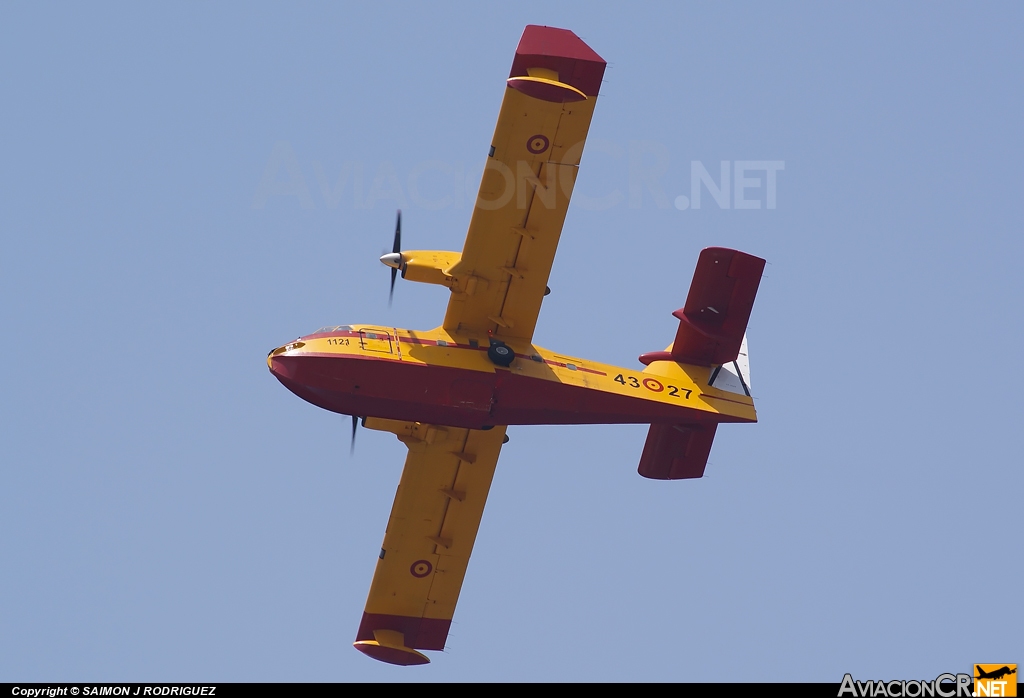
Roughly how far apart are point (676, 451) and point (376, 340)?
7.87m

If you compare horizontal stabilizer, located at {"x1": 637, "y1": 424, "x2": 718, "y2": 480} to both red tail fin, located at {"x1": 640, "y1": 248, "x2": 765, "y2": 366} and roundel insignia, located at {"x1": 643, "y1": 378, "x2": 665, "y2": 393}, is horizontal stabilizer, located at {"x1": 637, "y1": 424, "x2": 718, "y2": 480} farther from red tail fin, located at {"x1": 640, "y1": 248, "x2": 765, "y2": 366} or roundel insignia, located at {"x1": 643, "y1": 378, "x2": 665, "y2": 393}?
red tail fin, located at {"x1": 640, "y1": 248, "x2": 765, "y2": 366}

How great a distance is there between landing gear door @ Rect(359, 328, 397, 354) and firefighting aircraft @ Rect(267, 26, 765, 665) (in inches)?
1.5

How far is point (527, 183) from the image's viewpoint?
2973 cm

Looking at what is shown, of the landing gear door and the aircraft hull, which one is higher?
the landing gear door

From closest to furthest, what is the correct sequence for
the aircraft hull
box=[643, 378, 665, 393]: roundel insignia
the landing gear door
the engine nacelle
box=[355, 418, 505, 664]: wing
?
the aircraft hull < the landing gear door < the engine nacelle < box=[643, 378, 665, 393]: roundel insignia < box=[355, 418, 505, 664]: wing

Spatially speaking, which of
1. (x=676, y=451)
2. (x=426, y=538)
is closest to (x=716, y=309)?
(x=676, y=451)

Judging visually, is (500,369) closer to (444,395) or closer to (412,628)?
(444,395)

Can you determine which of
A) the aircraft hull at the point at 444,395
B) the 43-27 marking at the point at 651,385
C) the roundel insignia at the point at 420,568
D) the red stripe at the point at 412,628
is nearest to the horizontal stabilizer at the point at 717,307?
the 43-27 marking at the point at 651,385

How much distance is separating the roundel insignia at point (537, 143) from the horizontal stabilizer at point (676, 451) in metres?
7.52

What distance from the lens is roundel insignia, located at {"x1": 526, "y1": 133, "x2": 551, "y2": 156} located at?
2942 cm

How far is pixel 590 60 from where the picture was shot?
96.2ft

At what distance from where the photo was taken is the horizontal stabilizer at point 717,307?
32.0 metres

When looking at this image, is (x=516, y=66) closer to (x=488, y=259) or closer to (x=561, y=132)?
(x=561, y=132)

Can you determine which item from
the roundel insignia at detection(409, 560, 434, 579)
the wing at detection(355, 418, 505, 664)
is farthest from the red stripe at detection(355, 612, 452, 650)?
the roundel insignia at detection(409, 560, 434, 579)
